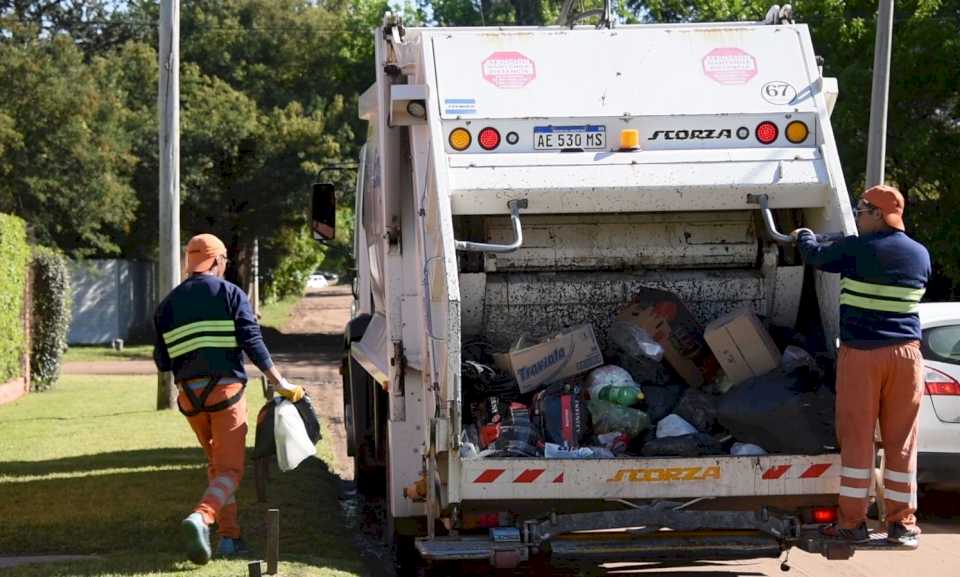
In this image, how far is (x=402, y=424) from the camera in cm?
764

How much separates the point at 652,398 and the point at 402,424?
1.31 meters

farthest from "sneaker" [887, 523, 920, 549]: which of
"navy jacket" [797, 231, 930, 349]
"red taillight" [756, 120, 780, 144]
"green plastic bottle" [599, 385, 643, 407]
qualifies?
"red taillight" [756, 120, 780, 144]

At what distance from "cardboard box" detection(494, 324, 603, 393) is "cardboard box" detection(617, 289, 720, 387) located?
0.92 feet

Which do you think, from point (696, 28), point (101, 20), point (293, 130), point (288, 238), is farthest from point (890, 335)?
point (101, 20)

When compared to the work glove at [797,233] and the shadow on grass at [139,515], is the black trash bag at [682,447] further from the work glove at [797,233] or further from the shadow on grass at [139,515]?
the shadow on grass at [139,515]

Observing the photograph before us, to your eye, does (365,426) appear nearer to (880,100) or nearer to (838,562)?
(838,562)

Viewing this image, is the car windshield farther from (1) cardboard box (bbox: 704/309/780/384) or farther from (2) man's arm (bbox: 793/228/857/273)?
(2) man's arm (bbox: 793/228/857/273)

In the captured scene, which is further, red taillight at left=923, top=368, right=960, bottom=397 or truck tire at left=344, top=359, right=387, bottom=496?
truck tire at left=344, top=359, right=387, bottom=496

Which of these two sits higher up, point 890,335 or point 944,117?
point 944,117

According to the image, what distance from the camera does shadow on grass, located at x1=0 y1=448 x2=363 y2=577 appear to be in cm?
773

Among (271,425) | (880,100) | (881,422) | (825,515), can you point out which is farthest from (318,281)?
(881,422)

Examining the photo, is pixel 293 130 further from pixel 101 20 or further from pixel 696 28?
pixel 696 28

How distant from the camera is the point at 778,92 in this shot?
7637 millimetres

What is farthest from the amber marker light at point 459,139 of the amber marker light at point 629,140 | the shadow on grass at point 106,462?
the shadow on grass at point 106,462
